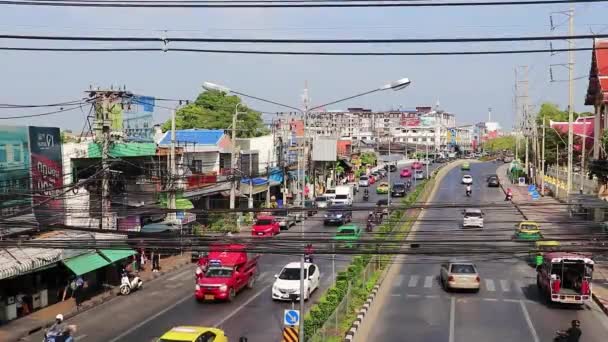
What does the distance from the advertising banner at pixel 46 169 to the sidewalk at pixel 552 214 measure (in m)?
15.7

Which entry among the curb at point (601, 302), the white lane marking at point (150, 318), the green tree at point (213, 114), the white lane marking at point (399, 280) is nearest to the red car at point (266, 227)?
the white lane marking at point (399, 280)

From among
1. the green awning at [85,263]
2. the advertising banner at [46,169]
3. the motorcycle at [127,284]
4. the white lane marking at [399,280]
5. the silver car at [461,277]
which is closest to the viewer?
the green awning at [85,263]

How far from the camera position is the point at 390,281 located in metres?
27.2

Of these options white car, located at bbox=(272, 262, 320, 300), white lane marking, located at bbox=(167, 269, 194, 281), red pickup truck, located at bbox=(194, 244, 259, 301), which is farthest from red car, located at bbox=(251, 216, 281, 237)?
white car, located at bbox=(272, 262, 320, 300)

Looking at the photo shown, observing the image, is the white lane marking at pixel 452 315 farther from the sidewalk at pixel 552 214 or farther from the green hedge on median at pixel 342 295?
the sidewalk at pixel 552 214

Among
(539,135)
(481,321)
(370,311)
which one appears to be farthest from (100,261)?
(539,135)

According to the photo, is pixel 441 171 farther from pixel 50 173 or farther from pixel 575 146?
pixel 50 173

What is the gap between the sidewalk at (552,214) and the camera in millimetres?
22414

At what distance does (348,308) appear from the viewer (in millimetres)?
20672

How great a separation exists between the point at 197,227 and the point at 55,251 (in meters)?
15.4

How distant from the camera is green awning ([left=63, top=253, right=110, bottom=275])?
2238 cm

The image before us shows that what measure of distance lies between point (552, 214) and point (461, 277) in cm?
2327

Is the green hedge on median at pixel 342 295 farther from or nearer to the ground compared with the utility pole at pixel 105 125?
nearer to the ground

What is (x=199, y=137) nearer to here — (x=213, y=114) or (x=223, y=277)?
(x=223, y=277)
